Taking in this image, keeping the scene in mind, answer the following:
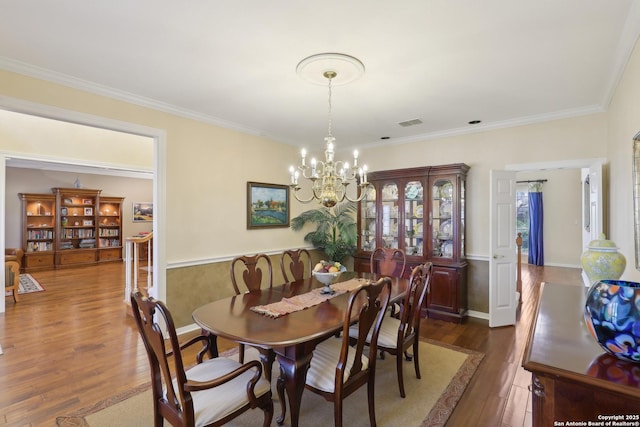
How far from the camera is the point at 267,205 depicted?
486 centimetres

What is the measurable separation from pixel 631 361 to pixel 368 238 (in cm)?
418

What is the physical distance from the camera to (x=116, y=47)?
2365 millimetres

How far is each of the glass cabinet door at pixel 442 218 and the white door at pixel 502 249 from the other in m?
0.52

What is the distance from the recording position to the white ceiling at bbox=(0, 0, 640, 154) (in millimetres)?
1933

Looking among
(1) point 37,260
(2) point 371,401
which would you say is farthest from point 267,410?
(1) point 37,260

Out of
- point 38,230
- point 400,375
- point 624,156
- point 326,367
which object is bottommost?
point 400,375

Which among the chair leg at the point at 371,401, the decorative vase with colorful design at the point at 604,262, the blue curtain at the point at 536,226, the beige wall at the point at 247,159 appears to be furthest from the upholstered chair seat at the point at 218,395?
the blue curtain at the point at 536,226

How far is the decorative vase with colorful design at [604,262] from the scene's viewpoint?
5.62ft

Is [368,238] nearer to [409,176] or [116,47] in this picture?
[409,176]

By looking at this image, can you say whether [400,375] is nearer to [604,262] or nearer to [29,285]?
[604,262]

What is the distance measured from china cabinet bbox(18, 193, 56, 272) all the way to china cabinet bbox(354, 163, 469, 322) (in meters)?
8.42

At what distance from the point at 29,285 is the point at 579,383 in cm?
845

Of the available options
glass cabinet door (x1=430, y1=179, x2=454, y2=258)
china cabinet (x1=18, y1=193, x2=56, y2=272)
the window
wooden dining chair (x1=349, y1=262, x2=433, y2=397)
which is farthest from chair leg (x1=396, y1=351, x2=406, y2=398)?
china cabinet (x1=18, y1=193, x2=56, y2=272)

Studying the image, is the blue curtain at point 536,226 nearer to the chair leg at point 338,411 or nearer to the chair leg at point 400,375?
the chair leg at point 400,375
